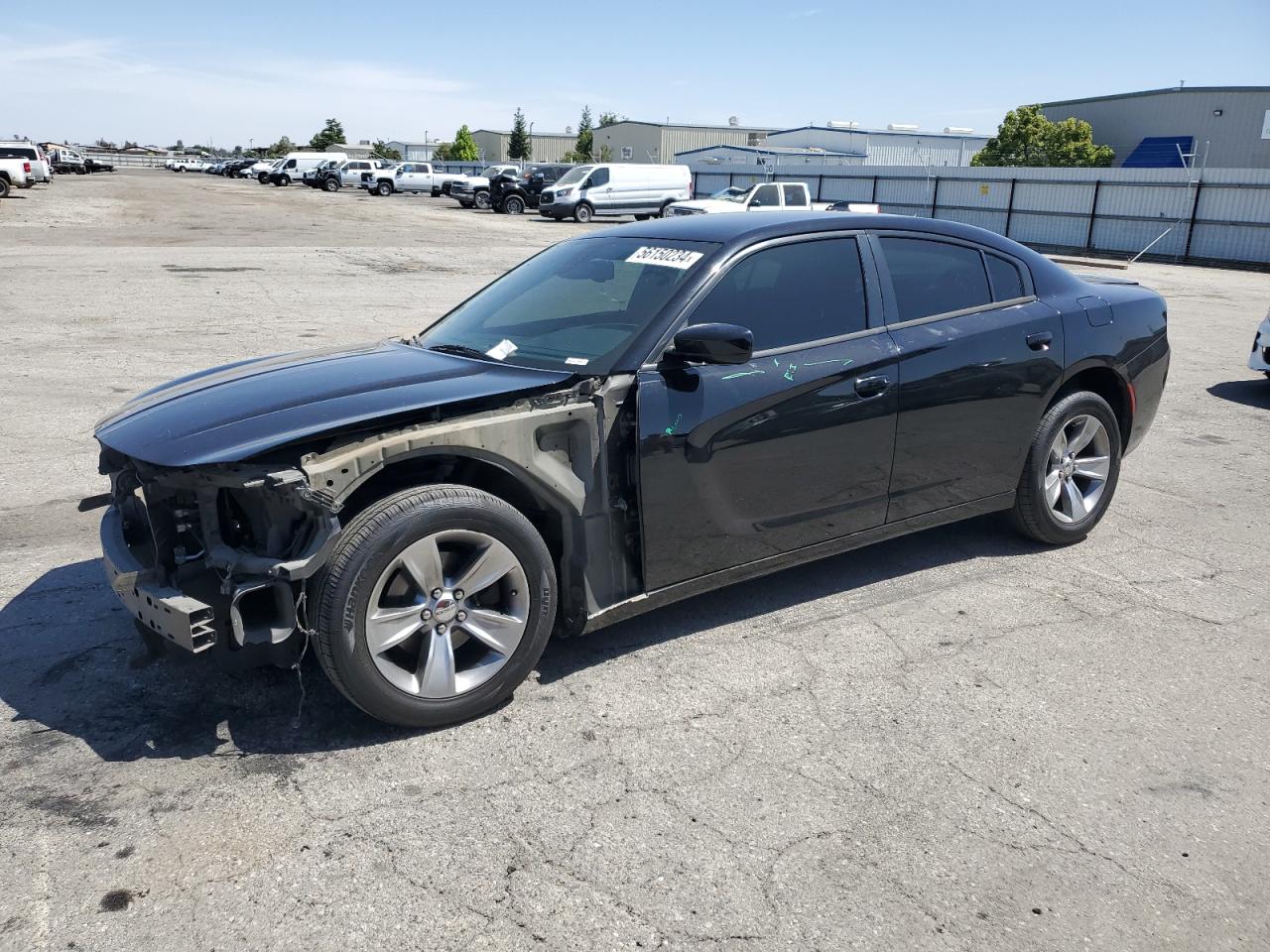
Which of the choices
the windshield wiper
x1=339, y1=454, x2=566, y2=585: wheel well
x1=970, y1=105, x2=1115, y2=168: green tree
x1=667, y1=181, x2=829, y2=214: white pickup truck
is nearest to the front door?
x1=339, y1=454, x2=566, y2=585: wheel well

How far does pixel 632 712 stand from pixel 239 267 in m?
17.0

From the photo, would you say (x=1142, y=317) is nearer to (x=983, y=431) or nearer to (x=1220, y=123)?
(x=983, y=431)

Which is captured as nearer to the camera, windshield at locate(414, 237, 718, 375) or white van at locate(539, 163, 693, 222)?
windshield at locate(414, 237, 718, 375)

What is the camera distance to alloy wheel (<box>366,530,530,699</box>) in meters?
3.30

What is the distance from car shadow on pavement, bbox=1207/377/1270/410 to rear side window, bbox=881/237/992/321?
18.6 feet

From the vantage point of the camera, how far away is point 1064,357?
16.5 ft

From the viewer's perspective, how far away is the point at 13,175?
1735 inches

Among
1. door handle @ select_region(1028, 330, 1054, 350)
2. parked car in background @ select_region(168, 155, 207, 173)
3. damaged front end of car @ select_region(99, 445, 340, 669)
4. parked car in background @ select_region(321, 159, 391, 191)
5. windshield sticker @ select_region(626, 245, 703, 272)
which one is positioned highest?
parked car in background @ select_region(168, 155, 207, 173)

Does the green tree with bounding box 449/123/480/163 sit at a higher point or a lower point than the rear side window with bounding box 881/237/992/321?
higher

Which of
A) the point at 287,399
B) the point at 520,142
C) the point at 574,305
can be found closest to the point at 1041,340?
the point at 574,305

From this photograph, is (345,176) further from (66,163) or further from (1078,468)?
(1078,468)

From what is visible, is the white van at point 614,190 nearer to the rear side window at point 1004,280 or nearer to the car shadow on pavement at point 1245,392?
the car shadow on pavement at point 1245,392

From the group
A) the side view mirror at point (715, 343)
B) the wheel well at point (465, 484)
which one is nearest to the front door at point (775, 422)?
the side view mirror at point (715, 343)

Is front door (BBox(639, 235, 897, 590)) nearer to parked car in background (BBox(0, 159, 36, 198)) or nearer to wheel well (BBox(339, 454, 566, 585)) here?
wheel well (BBox(339, 454, 566, 585))
